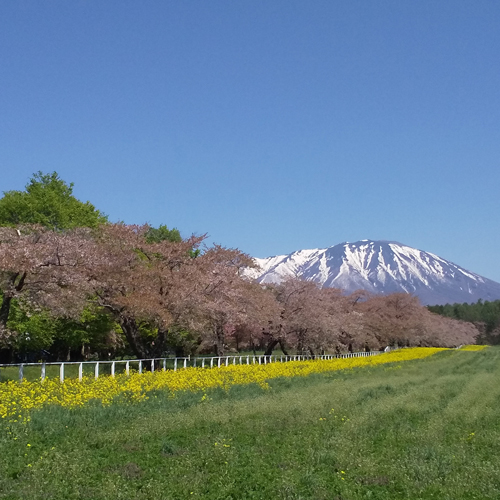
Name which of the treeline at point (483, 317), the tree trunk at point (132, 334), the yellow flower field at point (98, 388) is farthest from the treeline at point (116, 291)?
the treeline at point (483, 317)

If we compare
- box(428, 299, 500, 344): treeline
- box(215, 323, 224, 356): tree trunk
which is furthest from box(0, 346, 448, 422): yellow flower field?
box(428, 299, 500, 344): treeline

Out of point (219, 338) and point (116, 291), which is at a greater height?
point (116, 291)

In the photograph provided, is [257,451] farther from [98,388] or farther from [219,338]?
[219,338]

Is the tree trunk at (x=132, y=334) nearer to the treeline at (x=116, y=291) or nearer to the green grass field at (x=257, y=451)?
the treeline at (x=116, y=291)

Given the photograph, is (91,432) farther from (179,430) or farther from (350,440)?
(350,440)

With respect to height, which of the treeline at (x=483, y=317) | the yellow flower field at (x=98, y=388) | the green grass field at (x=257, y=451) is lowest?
the green grass field at (x=257, y=451)

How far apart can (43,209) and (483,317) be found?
15960 cm

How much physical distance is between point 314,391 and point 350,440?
9.59 meters

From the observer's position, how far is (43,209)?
1871 inches

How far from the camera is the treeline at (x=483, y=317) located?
17538cm

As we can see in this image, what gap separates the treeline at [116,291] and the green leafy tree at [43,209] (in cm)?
9

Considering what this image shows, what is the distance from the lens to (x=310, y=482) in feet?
30.2

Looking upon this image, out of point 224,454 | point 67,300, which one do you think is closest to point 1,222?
point 67,300

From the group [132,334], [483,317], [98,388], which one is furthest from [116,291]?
[483,317]
